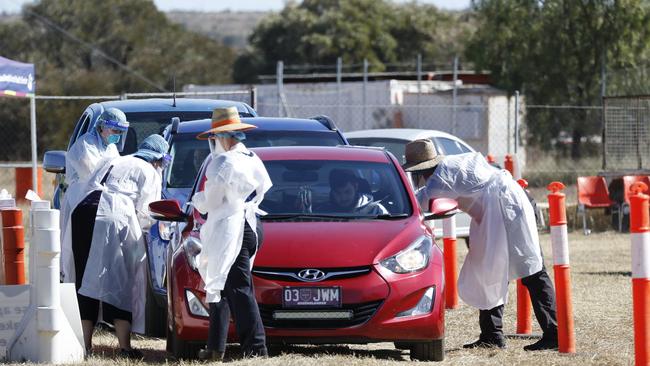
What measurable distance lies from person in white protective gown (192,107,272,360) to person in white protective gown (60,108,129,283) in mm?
1786

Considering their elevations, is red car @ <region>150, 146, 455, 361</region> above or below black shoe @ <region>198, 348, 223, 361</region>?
above

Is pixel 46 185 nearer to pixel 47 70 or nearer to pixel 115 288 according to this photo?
pixel 115 288

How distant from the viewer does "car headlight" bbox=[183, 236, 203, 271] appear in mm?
8586

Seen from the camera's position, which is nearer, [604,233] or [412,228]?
[412,228]

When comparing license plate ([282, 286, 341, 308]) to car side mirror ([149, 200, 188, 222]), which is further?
car side mirror ([149, 200, 188, 222])

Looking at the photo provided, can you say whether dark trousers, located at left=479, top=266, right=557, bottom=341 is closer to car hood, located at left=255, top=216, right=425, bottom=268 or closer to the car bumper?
car hood, located at left=255, top=216, right=425, bottom=268

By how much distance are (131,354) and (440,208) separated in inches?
89.9

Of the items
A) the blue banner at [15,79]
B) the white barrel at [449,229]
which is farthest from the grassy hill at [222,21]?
the white barrel at [449,229]

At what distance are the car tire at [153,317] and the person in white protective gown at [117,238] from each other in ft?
2.16

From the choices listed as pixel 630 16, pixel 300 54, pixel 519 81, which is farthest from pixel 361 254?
pixel 300 54

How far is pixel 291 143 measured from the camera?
11570mm

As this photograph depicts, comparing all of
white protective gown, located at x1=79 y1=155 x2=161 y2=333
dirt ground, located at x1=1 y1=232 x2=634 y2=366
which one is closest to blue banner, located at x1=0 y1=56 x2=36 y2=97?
dirt ground, located at x1=1 y1=232 x2=634 y2=366

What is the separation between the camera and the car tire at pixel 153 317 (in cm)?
1034

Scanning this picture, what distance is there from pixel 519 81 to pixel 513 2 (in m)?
2.35
